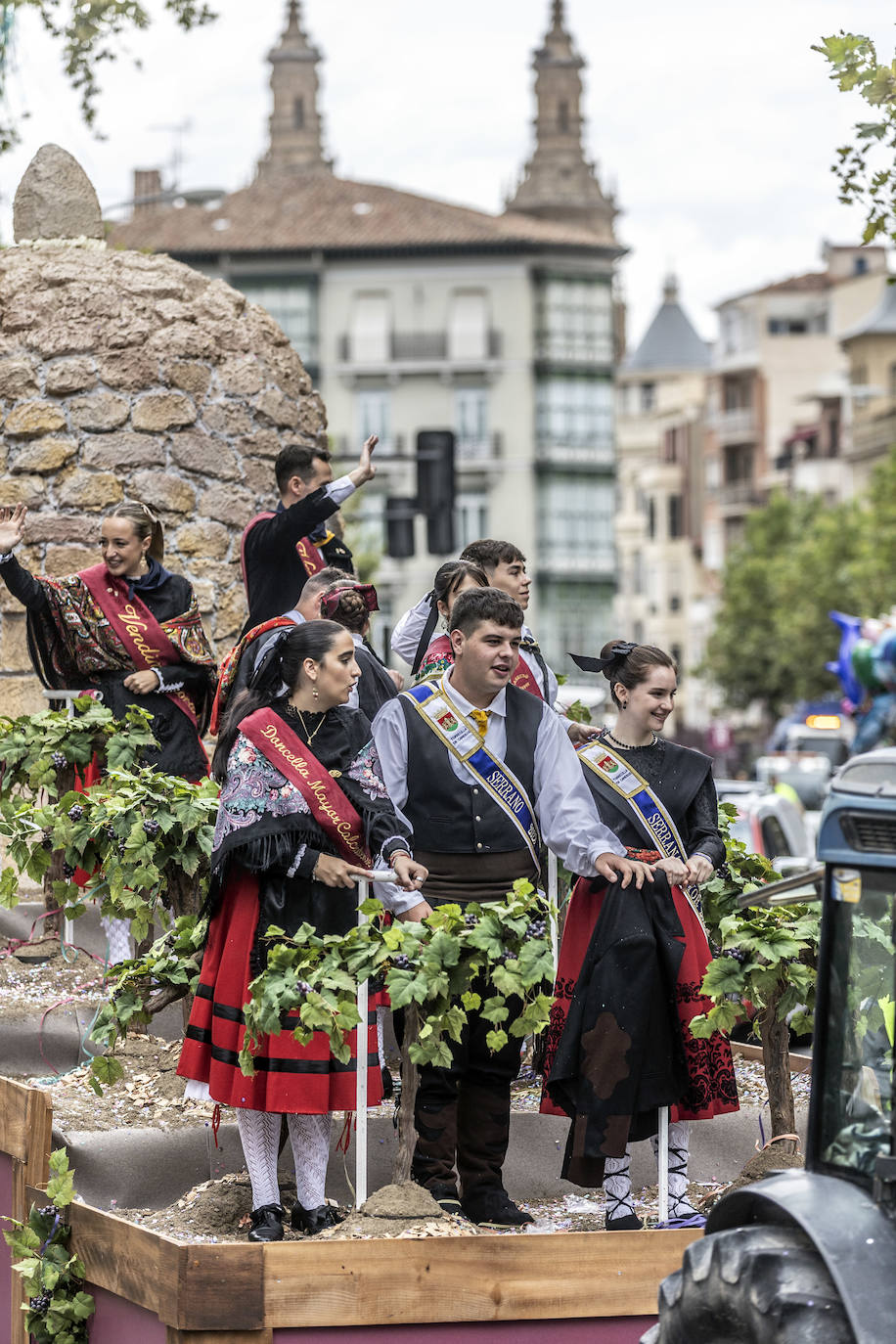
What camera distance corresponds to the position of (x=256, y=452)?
12.2 m

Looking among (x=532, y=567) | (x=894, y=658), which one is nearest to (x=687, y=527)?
(x=532, y=567)

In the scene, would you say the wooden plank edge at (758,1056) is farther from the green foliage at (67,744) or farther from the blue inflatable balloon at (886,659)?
the blue inflatable balloon at (886,659)

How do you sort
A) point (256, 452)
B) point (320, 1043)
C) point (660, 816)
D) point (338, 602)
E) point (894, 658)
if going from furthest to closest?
1. point (894, 658)
2. point (256, 452)
3. point (338, 602)
4. point (660, 816)
5. point (320, 1043)

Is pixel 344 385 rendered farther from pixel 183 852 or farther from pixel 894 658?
pixel 183 852

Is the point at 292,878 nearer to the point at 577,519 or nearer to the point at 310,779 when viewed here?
the point at 310,779

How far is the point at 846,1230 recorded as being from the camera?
14.2 ft

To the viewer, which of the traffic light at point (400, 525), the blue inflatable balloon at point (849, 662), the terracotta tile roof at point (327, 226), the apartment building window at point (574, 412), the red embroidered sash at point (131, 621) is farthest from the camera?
the apartment building window at point (574, 412)

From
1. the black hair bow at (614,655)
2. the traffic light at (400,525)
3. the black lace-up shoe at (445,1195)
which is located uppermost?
the traffic light at (400,525)

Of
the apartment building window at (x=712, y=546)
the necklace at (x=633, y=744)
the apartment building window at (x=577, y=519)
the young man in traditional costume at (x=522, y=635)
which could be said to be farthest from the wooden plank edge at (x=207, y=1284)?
the apartment building window at (x=712, y=546)

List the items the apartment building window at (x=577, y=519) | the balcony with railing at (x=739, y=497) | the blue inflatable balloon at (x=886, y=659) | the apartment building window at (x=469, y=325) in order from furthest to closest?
the balcony with railing at (x=739, y=497)
the apartment building window at (x=577, y=519)
the apartment building window at (x=469, y=325)
the blue inflatable balloon at (x=886, y=659)

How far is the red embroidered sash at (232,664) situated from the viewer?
794 centimetres

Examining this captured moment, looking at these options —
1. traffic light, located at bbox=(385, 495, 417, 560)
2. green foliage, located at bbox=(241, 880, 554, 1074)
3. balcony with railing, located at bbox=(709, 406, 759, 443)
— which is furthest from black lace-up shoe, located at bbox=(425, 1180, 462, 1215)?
balcony with railing, located at bbox=(709, 406, 759, 443)

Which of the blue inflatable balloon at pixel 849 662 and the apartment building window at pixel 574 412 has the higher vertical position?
the apartment building window at pixel 574 412

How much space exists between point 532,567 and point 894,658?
3564 cm
